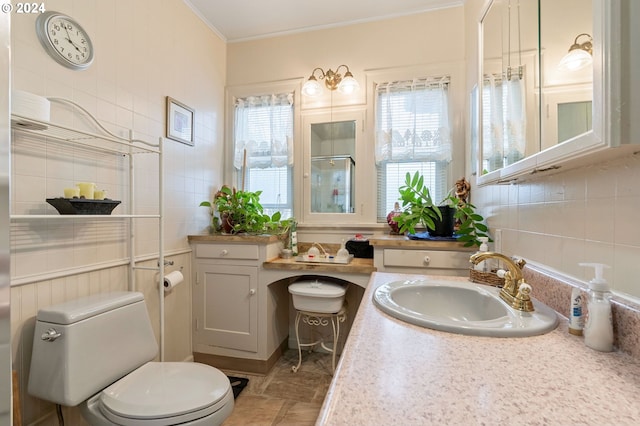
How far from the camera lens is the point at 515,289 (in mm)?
862

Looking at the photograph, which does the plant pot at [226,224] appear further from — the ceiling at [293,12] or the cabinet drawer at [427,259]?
the ceiling at [293,12]

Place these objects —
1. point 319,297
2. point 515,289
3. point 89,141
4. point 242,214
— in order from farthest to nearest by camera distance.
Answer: point 242,214 → point 319,297 → point 89,141 → point 515,289

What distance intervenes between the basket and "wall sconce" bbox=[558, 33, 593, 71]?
0.71m

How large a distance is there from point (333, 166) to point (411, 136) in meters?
0.62

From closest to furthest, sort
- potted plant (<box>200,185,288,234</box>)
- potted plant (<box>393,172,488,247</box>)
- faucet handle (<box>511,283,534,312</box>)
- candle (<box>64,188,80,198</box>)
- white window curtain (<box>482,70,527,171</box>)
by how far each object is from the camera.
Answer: faucet handle (<box>511,283,534,312</box>) < white window curtain (<box>482,70,527,171</box>) < candle (<box>64,188,80,198</box>) < potted plant (<box>393,172,488,247</box>) < potted plant (<box>200,185,288,234</box>)

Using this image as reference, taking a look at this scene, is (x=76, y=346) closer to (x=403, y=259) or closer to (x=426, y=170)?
(x=403, y=259)

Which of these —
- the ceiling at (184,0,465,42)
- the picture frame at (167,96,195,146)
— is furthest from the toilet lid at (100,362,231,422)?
the ceiling at (184,0,465,42)

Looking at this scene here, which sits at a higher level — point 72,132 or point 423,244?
point 72,132

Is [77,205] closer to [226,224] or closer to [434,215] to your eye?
[226,224]

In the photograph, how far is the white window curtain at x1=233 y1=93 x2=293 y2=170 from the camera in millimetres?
2314

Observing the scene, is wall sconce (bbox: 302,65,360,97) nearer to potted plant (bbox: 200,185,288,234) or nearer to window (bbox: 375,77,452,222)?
window (bbox: 375,77,452,222)

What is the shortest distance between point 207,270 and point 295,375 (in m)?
0.95

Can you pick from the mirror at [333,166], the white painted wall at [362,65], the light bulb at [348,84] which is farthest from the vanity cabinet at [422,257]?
the light bulb at [348,84]

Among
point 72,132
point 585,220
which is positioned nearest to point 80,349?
point 72,132
